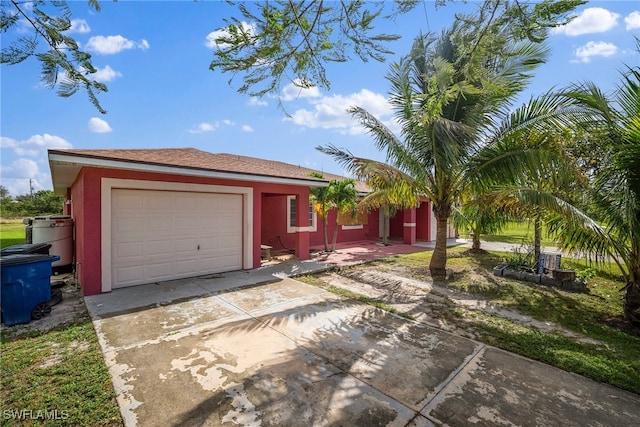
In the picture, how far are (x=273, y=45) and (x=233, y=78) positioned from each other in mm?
636

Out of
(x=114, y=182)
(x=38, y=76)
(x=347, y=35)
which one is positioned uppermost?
(x=347, y=35)

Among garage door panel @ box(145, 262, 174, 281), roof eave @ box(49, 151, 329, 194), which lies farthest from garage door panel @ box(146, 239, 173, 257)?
roof eave @ box(49, 151, 329, 194)

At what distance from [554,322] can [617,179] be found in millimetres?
2850

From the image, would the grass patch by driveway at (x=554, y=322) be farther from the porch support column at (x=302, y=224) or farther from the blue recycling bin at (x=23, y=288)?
the blue recycling bin at (x=23, y=288)

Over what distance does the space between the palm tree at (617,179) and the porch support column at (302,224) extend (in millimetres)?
7596

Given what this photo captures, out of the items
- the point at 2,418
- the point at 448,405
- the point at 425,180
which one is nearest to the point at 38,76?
the point at 2,418

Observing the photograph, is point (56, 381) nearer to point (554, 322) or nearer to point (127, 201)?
point (127, 201)

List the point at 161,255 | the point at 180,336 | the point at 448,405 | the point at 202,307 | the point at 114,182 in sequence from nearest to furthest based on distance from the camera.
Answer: the point at 448,405
the point at 180,336
the point at 202,307
the point at 114,182
the point at 161,255

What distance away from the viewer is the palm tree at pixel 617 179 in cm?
473

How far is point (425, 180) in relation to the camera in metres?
8.18

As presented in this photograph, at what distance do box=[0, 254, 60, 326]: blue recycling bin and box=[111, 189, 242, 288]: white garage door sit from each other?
168cm

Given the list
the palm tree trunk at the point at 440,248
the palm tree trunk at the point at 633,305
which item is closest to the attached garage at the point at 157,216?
the palm tree trunk at the point at 440,248

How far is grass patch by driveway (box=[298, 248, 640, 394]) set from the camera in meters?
3.98

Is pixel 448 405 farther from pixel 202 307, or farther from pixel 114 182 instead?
pixel 114 182
